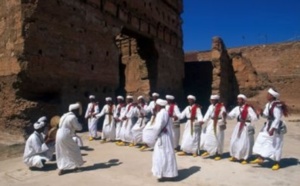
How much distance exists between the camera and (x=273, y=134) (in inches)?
258

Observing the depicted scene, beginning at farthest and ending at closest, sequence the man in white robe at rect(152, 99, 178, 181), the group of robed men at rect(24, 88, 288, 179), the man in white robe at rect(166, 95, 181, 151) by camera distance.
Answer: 1. the man in white robe at rect(166, 95, 181, 151)
2. the group of robed men at rect(24, 88, 288, 179)
3. the man in white robe at rect(152, 99, 178, 181)

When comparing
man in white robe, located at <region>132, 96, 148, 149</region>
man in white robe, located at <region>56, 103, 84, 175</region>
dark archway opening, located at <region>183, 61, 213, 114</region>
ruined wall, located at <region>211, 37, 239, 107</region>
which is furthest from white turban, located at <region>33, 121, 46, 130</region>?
dark archway opening, located at <region>183, 61, 213, 114</region>

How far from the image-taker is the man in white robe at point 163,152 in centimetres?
584

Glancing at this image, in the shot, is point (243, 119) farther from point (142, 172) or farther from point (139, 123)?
point (139, 123)

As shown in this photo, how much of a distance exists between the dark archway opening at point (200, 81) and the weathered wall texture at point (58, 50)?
6.97 m

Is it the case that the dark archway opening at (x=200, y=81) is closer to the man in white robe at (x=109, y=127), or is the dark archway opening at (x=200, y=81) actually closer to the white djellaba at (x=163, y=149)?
the man in white robe at (x=109, y=127)

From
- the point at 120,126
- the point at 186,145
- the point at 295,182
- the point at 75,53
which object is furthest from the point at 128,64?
the point at 295,182

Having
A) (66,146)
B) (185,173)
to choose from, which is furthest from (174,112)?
(66,146)

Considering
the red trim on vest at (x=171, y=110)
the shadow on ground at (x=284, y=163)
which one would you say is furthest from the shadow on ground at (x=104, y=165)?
the shadow on ground at (x=284, y=163)

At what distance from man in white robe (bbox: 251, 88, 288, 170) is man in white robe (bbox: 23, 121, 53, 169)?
4.40 m

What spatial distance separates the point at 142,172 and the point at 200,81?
15.0 meters

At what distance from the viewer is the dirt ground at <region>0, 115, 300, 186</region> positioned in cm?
585

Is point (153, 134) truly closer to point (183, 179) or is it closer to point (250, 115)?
point (183, 179)

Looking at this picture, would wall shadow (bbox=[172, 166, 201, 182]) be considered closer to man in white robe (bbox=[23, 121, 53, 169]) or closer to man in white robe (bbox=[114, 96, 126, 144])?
man in white robe (bbox=[23, 121, 53, 169])
